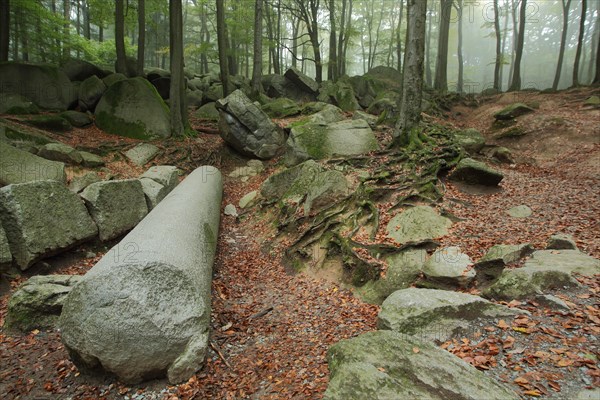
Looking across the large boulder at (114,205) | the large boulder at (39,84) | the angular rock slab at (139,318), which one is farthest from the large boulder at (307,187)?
the large boulder at (39,84)

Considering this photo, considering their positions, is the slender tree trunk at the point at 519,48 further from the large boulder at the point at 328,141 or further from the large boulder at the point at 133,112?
the large boulder at the point at 133,112

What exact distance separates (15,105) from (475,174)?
625 inches

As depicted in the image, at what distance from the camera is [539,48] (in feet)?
199

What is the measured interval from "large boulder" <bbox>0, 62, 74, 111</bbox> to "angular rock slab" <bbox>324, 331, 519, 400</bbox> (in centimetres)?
1601

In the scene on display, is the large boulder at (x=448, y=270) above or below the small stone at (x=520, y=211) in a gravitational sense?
below

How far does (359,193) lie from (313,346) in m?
4.05

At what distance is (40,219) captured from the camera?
5.83 metres

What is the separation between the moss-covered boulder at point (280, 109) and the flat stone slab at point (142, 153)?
561 centimetres

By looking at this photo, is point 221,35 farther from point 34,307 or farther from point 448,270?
point 448,270

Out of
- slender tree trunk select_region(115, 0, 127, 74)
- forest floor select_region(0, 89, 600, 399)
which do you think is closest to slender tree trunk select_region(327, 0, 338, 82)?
slender tree trunk select_region(115, 0, 127, 74)

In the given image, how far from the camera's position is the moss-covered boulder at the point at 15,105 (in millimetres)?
12469

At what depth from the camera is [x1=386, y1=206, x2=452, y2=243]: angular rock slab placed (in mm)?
6062

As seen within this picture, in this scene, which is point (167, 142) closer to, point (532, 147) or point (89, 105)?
point (89, 105)

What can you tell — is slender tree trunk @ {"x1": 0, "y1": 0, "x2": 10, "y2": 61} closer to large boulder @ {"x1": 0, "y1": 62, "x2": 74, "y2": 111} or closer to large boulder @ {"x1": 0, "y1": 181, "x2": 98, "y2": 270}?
large boulder @ {"x1": 0, "y1": 62, "x2": 74, "y2": 111}
